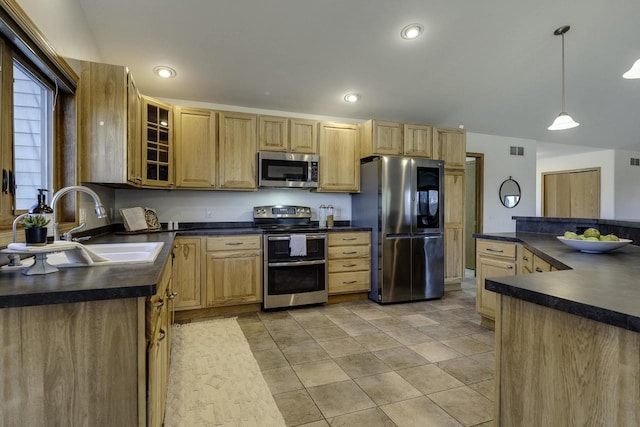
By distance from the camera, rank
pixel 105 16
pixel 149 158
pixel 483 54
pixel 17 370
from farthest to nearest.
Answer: pixel 483 54, pixel 149 158, pixel 105 16, pixel 17 370

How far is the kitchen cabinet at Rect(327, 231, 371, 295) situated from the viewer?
3.93 m

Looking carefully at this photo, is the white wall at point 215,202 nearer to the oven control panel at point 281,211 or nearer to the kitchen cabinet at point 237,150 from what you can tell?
the oven control panel at point 281,211

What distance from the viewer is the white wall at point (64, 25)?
1.71 meters

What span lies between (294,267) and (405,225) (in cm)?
143

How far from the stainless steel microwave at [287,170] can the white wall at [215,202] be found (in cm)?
35

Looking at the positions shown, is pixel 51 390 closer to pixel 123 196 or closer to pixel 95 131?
pixel 95 131

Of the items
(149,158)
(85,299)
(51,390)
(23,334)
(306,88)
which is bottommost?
(51,390)

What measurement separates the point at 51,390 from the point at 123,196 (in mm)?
3027

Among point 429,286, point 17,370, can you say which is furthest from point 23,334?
point 429,286

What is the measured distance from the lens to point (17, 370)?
1013mm

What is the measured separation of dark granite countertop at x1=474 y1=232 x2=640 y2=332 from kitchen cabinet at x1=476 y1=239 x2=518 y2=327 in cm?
116

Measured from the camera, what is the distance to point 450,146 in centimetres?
448

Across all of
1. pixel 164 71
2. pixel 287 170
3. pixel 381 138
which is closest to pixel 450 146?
pixel 381 138

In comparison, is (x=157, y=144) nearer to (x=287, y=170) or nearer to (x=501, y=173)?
(x=287, y=170)
